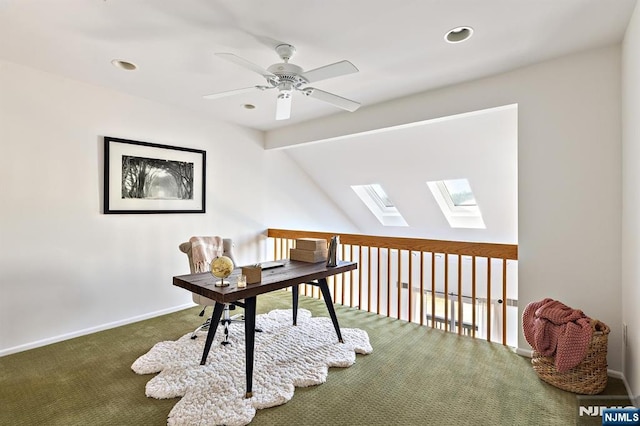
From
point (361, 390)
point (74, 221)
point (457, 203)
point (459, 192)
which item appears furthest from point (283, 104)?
point (457, 203)

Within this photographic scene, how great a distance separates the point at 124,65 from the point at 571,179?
12.0 ft

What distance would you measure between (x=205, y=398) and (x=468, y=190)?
154 inches

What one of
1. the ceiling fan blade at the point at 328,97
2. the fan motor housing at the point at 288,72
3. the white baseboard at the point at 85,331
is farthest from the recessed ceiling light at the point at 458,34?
the white baseboard at the point at 85,331

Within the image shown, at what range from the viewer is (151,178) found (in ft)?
11.3

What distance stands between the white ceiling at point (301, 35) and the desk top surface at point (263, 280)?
1648mm

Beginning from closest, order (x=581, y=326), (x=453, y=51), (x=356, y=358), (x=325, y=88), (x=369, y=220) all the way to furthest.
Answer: (x=581, y=326)
(x=453, y=51)
(x=356, y=358)
(x=325, y=88)
(x=369, y=220)

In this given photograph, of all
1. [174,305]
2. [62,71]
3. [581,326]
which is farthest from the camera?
[174,305]

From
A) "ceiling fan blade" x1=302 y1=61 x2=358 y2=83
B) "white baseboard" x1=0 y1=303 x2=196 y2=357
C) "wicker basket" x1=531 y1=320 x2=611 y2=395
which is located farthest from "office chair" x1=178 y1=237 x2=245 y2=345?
"wicker basket" x1=531 y1=320 x2=611 y2=395

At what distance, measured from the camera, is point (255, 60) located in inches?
98.1

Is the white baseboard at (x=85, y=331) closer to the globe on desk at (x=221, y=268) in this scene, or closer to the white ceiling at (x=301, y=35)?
the globe on desk at (x=221, y=268)

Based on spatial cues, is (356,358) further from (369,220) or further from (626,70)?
(369,220)

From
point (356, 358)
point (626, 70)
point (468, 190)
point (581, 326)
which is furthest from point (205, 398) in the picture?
point (468, 190)

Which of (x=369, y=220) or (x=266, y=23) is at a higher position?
(x=266, y=23)

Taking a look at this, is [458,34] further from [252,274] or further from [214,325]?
[214,325]
